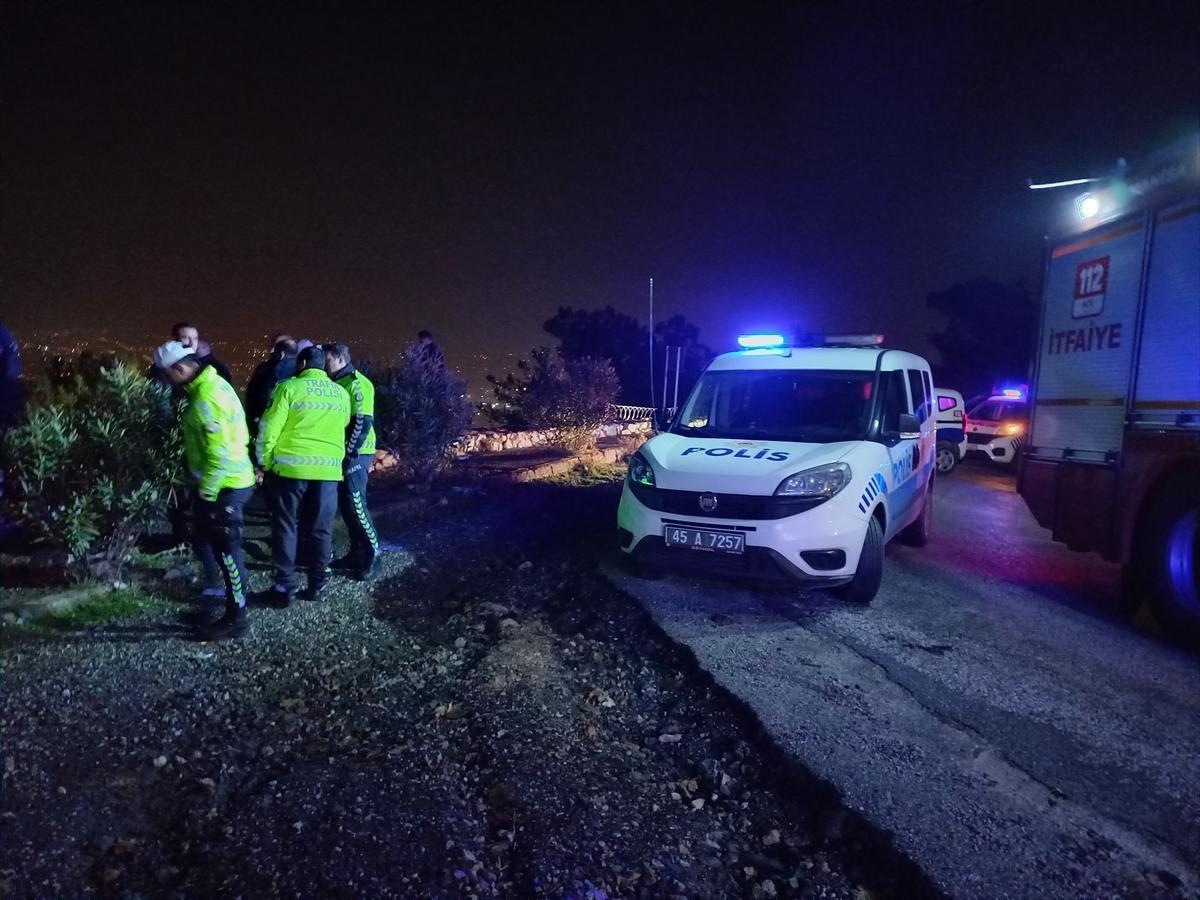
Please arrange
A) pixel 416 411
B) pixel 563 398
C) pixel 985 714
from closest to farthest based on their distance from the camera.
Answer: pixel 985 714 < pixel 416 411 < pixel 563 398

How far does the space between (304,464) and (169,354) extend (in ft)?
3.47

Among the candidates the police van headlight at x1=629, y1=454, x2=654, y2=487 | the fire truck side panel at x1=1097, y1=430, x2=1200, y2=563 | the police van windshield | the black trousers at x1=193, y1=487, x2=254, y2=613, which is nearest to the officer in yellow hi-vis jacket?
the black trousers at x1=193, y1=487, x2=254, y2=613

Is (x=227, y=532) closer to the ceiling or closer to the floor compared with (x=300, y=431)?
closer to the floor

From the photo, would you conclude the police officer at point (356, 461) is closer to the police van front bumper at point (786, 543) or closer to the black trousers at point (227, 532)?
the black trousers at point (227, 532)

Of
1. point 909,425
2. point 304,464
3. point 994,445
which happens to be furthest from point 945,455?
point 304,464

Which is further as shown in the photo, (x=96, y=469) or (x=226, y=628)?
(x=96, y=469)

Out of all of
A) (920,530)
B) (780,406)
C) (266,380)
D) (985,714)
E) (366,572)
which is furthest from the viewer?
(920,530)

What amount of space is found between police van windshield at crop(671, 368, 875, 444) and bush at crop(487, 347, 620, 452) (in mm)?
6820

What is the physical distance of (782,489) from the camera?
484 centimetres

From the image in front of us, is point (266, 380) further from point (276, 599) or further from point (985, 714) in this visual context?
point (985, 714)

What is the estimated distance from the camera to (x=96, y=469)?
4734 millimetres

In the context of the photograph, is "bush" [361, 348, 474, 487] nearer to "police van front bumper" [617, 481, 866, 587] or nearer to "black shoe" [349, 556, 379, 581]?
"black shoe" [349, 556, 379, 581]

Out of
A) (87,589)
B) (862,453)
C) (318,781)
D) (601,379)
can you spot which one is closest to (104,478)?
(87,589)

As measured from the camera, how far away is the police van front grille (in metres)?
4.82
